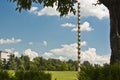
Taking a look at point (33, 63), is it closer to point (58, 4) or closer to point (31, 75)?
point (58, 4)

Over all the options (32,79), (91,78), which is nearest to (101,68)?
(91,78)

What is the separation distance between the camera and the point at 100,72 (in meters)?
9.69

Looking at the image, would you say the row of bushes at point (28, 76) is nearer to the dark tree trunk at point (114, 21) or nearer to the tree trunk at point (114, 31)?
the tree trunk at point (114, 31)

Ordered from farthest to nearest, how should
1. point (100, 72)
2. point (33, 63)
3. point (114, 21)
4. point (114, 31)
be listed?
1. point (33, 63)
2. point (114, 21)
3. point (114, 31)
4. point (100, 72)

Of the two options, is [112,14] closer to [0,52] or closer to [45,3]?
[45,3]

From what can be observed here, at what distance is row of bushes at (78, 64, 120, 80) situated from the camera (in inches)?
372

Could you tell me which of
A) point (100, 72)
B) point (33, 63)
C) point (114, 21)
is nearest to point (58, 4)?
point (114, 21)

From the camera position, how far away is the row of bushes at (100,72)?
31.0 feet

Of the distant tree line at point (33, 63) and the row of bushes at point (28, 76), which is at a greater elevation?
the distant tree line at point (33, 63)

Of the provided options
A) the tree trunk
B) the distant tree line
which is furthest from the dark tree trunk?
the distant tree line

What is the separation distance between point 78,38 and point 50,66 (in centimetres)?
7134

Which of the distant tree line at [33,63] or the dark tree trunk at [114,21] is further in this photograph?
the distant tree line at [33,63]

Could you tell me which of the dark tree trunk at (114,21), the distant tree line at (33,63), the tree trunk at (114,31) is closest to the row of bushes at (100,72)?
the tree trunk at (114,31)

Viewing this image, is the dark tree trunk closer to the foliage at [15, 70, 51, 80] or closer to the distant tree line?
the foliage at [15, 70, 51, 80]
